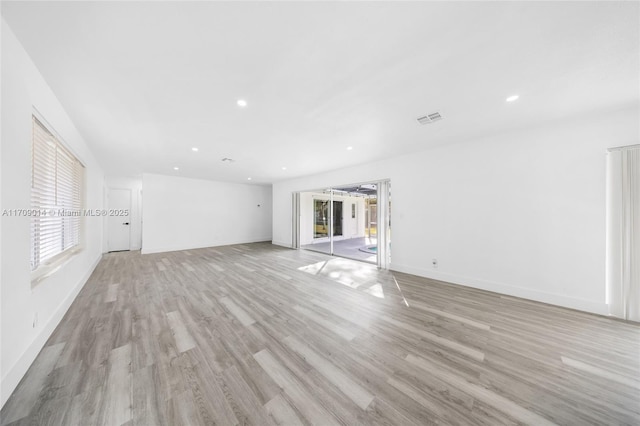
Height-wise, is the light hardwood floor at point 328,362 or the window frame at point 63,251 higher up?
the window frame at point 63,251

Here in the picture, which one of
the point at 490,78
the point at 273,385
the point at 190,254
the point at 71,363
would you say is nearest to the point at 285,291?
the point at 273,385

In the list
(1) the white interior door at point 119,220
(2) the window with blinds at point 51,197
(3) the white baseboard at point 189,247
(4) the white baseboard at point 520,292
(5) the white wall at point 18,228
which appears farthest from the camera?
(1) the white interior door at point 119,220

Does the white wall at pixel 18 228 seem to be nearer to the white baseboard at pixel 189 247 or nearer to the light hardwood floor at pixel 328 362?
the light hardwood floor at pixel 328 362

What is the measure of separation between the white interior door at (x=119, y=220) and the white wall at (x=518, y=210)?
9380 mm

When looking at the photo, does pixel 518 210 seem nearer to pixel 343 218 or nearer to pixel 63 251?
pixel 63 251

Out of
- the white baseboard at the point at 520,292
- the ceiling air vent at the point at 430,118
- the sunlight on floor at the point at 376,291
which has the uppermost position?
the ceiling air vent at the point at 430,118

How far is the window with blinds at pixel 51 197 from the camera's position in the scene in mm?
2082

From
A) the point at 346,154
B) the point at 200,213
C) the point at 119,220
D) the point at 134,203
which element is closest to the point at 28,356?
the point at 346,154

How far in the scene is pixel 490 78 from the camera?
1958 millimetres

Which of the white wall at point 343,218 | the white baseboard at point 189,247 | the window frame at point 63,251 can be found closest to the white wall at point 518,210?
the white wall at point 343,218

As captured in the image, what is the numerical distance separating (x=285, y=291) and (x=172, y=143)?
343cm

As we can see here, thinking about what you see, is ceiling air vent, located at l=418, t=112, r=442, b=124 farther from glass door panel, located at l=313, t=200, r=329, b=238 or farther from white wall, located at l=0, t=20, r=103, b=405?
glass door panel, located at l=313, t=200, r=329, b=238

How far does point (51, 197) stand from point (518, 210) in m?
6.52

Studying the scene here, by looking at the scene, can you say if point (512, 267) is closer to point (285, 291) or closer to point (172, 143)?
point (285, 291)
